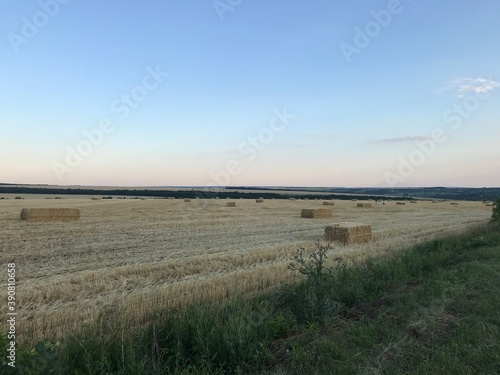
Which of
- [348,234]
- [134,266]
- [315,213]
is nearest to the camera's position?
[134,266]

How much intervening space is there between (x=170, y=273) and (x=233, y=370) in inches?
217

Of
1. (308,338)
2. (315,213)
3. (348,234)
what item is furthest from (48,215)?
(308,338)

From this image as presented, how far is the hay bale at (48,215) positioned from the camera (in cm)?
2160

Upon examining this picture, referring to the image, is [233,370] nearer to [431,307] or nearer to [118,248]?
[431,307]

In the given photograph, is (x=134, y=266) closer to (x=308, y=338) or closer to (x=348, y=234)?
(x=308, y=338)

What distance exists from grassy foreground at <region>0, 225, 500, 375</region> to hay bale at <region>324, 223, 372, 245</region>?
8240 millimetres

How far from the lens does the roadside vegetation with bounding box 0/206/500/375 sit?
13.8ft

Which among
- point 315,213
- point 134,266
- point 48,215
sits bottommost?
point 134,266

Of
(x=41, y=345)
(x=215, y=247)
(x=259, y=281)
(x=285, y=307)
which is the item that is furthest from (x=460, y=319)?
(x=215, y=247)

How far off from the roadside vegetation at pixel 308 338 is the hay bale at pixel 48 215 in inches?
733

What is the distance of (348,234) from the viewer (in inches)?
613

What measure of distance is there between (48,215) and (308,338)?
20.7m

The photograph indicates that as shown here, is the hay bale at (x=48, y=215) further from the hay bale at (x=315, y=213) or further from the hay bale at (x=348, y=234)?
the hay bale at (x=315, y=213)

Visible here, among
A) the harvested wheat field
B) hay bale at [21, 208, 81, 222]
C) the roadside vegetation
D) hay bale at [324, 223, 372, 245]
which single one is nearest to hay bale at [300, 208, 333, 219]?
the harvested wheat field
